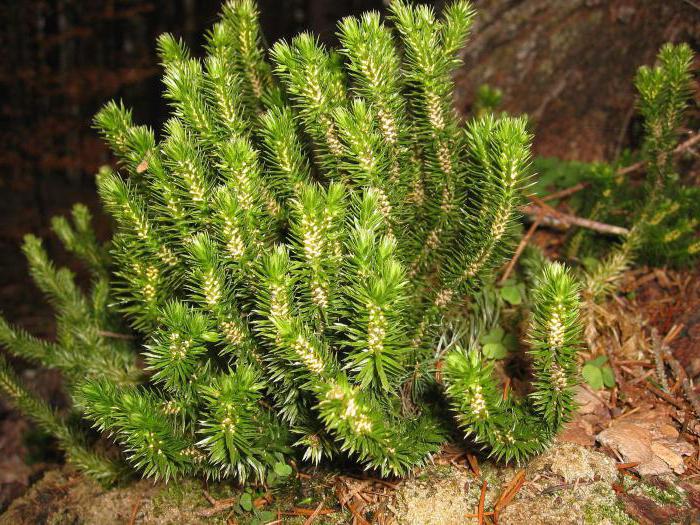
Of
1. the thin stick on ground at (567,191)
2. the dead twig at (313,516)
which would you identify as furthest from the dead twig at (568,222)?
the dead twig at (313,516)

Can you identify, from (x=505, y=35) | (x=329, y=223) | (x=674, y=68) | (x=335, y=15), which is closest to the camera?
(x=329, y=223)

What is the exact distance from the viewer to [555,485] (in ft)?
6.47

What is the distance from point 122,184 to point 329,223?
2.49 ft

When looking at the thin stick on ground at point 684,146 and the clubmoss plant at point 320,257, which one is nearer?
the clubmoss plant at point 320,257

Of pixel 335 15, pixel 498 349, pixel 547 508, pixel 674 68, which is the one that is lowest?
pixel 547 508

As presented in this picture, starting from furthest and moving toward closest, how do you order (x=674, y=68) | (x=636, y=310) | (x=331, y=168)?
(x=636, y=310), (x=674, y=68), (x=331, y=168)

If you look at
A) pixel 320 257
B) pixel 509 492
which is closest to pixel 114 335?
pixel 320 257

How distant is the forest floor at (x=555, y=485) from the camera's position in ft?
6.31

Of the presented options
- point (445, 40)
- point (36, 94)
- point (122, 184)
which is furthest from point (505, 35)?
point (36, 94)

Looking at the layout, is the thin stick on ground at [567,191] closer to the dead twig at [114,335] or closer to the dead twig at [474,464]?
the dead twig at [474,464]

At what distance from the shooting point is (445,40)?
199 centimetres

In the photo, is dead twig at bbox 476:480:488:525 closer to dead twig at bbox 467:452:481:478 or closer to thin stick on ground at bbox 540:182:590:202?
dead twig at bbox 467:452:481:478

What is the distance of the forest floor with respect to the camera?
6.31ft

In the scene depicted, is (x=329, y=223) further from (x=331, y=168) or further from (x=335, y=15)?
(x=335, y=15)
